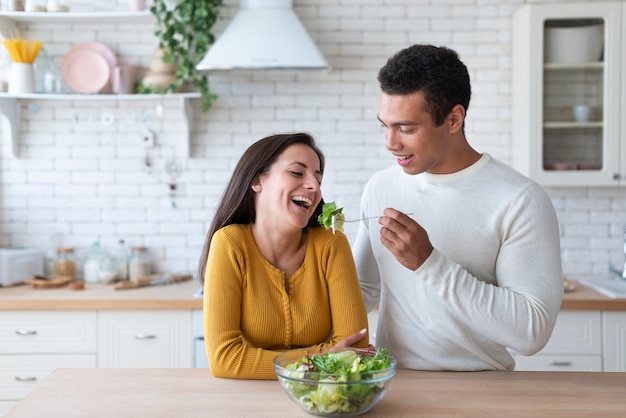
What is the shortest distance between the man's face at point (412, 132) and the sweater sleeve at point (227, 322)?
56 centimetres

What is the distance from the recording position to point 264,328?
2189 millimetres

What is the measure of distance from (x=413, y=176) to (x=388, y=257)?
0.88ft

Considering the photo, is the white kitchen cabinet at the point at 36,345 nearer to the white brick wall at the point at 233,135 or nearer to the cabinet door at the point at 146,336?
the cabinet door at the point at 146,336

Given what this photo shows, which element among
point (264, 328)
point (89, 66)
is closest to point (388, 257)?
point (264, 328)

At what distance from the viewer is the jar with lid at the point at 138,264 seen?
4246 mm

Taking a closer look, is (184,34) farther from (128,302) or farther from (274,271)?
(274,271)

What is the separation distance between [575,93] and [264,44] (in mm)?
1623

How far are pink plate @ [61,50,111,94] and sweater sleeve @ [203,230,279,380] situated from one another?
227 centimetres

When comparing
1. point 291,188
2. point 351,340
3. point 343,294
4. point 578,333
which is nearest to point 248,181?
point 291,188

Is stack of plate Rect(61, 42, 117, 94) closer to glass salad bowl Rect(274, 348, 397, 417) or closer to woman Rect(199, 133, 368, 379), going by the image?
woman Rect(199, 133, 368, 379)

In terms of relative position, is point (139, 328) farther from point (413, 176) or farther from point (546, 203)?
point (546, 203)

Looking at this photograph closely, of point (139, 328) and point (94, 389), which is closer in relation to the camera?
point (94, 389)

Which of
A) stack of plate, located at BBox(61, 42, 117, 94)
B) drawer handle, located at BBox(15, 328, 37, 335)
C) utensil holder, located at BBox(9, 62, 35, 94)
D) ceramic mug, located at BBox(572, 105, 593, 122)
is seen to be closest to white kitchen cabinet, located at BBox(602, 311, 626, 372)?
ceramic mug, located at BBox(572, 105, 593, 122)

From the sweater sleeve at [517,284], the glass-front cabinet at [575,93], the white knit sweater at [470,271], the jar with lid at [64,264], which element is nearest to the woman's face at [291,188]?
the white knit sweater at [470,271]
